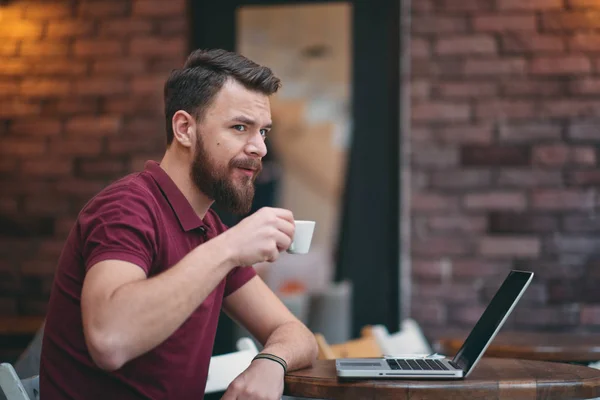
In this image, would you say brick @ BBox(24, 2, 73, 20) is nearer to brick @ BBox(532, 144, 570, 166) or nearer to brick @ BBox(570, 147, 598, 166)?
brick @ BBox(532, 144, 570, 166)

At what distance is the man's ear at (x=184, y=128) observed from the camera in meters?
1.65

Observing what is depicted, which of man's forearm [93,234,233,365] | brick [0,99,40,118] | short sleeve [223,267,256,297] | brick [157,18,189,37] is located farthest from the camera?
brick [0,99,40,118]

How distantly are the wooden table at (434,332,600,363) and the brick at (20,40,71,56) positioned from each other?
232 centimetres

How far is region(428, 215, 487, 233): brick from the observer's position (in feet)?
11.3

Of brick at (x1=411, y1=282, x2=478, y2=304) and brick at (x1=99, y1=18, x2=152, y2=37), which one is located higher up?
brick at (x1=99, y1=18, x2=152, y2=37)

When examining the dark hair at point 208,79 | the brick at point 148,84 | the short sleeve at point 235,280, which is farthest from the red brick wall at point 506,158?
the dark hair at point 208,79

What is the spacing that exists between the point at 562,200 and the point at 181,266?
2.53 meters

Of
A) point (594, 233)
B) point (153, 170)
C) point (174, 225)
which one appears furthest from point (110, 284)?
point (594, 233)

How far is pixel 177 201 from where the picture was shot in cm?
159

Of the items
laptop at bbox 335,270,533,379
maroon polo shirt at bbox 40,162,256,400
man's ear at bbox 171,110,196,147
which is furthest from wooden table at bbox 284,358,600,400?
man's ear at bbox 171,110,196,147

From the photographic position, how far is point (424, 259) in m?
3.48

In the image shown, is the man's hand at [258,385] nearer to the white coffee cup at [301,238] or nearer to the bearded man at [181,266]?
the bearded man at [181,266]

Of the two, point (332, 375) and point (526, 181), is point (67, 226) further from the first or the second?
point (332, 375)

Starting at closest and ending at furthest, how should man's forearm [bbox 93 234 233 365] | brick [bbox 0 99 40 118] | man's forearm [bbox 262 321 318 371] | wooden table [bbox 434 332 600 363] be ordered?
man's forearm [bbox 93 234 233 365] → man's forearm [bbox 262 321 318 371] → wooden table [bbox 434 332 600 363] → brick [bbox 0 99 40 118]
